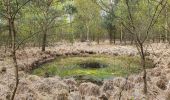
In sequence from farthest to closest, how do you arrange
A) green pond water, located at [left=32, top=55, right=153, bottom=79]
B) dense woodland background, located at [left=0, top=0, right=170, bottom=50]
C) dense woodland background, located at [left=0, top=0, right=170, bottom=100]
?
green pond water, located at [left=32, top=55, right=153, bottom=79] < dense woodland background, located at [left=0, top=0, right=170, bottom=50] < dense woodland background, located at [left=0, top=0, right=170, bottom=100]

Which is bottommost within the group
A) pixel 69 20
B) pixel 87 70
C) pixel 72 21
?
pixel 87 70

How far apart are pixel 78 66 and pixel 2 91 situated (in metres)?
12.9

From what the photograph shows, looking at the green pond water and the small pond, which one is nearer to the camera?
the small pond

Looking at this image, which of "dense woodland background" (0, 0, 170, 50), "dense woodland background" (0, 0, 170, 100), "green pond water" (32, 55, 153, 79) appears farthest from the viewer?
"green pond water" (32, 55, 153, 79)

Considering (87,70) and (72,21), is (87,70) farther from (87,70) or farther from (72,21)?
(72,21)

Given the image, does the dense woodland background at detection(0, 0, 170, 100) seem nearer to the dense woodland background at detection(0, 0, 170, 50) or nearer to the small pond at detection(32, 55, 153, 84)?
the dense woodland background at detection(0, 0, 170, 50)

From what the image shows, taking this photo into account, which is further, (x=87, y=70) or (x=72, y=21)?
(x=72, y=21)

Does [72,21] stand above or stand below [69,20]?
below

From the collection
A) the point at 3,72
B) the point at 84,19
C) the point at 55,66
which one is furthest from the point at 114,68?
the point at 84,19

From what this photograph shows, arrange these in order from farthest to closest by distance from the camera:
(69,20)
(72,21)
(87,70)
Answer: (69,20), (72,21), (87,70)

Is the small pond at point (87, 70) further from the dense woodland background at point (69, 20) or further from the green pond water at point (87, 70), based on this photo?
the dense woodland background at point (69, 20)

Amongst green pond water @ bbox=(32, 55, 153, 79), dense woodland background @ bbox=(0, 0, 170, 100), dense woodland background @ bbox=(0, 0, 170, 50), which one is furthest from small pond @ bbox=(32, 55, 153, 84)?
dense woodland background @ bbox=(0, 0, 170, 50)

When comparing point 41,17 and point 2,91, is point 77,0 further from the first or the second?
point 2,91

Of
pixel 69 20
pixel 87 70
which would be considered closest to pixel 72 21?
pixel 69 20
